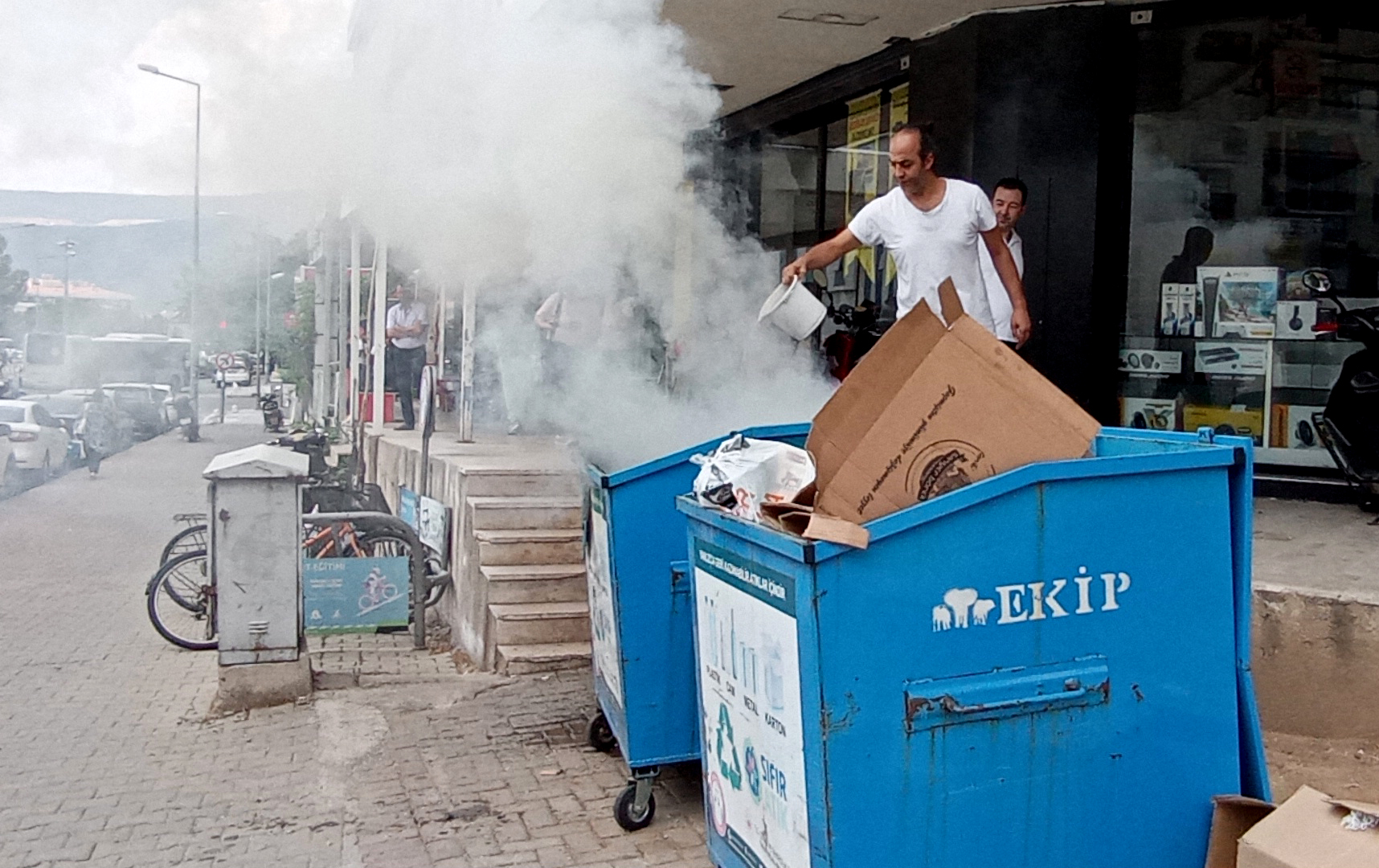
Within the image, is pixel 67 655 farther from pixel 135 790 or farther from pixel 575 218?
pixel 575 218

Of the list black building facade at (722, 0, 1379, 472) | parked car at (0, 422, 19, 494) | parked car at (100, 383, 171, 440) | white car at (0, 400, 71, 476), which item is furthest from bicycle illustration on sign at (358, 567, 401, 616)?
parked car at (100, 383, 171, 440)

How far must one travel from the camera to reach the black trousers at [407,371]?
39.5 ft

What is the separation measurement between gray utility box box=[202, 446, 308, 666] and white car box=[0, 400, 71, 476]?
1441cm

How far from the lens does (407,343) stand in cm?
1194

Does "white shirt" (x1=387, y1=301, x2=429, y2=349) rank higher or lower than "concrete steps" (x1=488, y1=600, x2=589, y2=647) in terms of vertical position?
higher

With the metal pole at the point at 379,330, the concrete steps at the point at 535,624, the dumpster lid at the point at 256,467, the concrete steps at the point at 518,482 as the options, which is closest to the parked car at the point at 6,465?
the metal pole at the point at 379,330

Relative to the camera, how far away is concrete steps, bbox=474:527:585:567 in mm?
6918

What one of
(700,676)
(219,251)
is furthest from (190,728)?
(219,251)

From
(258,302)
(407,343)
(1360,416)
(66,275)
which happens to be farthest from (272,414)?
(1360,416)

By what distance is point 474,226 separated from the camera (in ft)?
23.2

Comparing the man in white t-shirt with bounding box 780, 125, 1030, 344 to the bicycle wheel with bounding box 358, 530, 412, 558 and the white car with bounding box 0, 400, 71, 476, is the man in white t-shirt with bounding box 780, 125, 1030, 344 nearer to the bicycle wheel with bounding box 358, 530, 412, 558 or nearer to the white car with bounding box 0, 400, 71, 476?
the bicycle wheel with bounding box 358, 530, 412, 558

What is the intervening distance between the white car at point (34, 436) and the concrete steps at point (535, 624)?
48.4 ft

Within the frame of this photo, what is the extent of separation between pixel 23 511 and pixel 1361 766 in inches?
621

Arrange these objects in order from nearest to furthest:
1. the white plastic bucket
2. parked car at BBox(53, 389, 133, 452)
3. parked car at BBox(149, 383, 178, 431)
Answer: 1. the white plastic bucket
2. parked car at BBox(53, 389, 133, 452)
3. parked car at BBox(149, 383, 178, 431)
